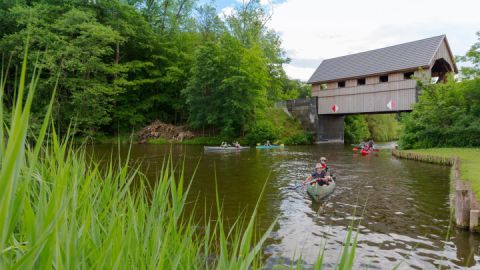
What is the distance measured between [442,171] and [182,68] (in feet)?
98.6

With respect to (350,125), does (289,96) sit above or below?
above

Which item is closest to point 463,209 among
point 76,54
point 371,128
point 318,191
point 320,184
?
point 318,191

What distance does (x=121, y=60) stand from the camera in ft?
129

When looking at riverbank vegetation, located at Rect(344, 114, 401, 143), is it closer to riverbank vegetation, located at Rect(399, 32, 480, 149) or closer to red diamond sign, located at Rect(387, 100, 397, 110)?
red diamond sign, located at Rect(387, 100, 397, 110)

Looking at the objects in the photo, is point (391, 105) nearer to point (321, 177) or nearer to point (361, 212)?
point (321, 177)

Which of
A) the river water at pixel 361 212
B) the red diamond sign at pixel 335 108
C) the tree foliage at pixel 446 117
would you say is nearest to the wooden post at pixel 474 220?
the river water at pixel 361 212

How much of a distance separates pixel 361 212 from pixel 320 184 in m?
2.22

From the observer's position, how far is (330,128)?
37.0 meters

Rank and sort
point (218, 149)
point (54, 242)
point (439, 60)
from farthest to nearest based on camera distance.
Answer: point (439, 60)
point (218, 149)
point (54, 242)

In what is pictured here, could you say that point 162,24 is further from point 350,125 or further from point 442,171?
point 442,171

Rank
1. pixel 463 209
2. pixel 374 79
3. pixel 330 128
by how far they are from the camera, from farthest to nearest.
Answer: pixel 330 128
pixel 374 79
pixel 463 209

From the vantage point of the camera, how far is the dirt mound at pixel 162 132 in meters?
35.4

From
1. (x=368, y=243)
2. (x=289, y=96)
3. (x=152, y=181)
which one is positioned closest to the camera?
(x=368, y=243)

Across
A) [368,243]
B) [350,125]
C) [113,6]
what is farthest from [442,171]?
[113,6]
